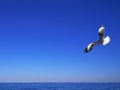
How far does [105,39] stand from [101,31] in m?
0.53

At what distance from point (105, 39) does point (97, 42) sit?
680mm

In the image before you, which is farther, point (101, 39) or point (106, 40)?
point (101, 39)

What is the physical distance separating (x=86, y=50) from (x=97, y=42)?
934 millimetres

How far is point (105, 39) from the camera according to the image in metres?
12.7

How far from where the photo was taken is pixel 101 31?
1239 centimetres

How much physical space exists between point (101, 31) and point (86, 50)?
1120 millimetres

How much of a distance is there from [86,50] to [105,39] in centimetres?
102

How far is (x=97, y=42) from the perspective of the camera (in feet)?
43.7

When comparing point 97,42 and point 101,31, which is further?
point 97,42

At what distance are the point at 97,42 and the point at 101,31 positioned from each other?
1044mm

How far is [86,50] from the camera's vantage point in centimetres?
1270
